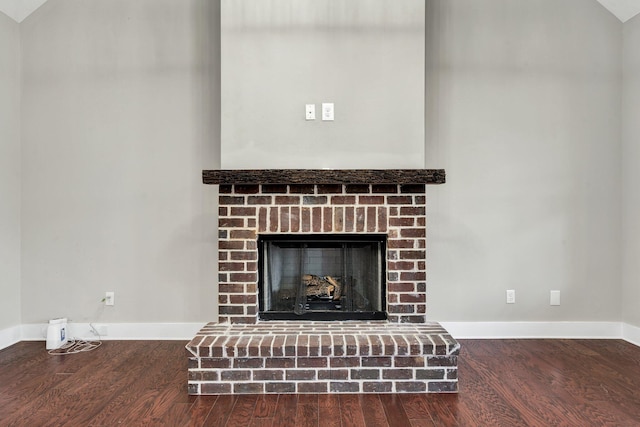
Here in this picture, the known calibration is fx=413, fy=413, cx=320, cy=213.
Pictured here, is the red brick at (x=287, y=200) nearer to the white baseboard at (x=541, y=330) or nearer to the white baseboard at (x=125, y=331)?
the white baseboard at (x=125, y=331)

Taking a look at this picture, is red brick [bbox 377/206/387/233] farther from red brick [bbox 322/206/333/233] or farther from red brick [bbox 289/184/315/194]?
red brick [bbox 289/184/315/194]

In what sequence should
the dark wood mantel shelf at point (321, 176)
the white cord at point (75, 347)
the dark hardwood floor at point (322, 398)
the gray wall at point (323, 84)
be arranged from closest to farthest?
1. the dark hardwood floor at point (322, 398)
2. the dark wood mantel shelf at point (321, 176)
3. the gray wall at point (323, 84)
4. the white cord at point (75, 347)

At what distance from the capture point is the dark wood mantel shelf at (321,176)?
261 centimetres

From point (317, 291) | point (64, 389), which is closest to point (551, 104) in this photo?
point (317, 291)

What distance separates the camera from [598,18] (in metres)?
3.12

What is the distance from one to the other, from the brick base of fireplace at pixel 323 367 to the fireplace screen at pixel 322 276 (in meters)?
0.53

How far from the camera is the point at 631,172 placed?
306 cm

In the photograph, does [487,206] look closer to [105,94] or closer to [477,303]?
[477,303]

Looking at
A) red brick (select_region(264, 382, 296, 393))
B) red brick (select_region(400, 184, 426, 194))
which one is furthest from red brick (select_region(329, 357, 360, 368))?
red brick (select_region(400, 184, 426, 194))

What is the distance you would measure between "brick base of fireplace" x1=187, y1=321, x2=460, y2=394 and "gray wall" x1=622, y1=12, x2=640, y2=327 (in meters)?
1.76

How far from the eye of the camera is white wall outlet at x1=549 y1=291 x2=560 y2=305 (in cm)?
312

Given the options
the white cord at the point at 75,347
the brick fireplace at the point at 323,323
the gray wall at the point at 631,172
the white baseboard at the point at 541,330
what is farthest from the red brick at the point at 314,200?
the gray wall at the point at 631,172

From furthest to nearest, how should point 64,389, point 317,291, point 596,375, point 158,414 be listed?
point 317,291, point 596,375, point 64,389, point 158,414

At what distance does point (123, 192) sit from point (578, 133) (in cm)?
347
